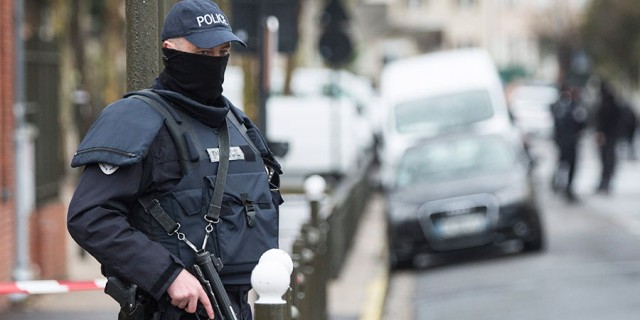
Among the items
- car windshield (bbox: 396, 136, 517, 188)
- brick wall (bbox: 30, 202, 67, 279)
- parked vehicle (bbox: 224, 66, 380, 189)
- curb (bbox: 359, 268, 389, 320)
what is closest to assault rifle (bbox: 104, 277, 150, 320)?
curb (bbox: 359, 268, 389, 320)

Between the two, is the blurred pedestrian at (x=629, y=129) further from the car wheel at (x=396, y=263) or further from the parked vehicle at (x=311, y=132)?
the car wheel at (x=396, y=263)

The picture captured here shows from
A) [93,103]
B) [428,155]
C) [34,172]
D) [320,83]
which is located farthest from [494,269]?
[320,83]

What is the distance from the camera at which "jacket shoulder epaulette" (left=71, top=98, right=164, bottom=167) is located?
183 inches

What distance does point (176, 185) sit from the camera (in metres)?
4.81

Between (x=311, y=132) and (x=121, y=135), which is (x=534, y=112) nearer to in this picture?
(x=311, y=132)

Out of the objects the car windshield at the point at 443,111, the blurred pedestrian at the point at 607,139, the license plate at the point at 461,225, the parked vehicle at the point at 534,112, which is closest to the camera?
the license plate at the point at 461,225

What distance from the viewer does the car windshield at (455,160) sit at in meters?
18.5

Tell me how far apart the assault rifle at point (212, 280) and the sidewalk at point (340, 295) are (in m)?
6.83

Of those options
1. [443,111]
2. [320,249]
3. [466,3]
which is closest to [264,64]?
[320,249]

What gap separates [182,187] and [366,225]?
64.5ft

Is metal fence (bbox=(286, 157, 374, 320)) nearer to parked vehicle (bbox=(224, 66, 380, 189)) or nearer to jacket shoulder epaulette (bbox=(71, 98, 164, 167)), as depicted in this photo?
jacket shoulder epaulette (bbox=(71, 98, 164, 167))

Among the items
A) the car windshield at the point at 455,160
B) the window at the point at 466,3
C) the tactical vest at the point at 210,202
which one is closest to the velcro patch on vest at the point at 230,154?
the tactical vest at the point at 210,202

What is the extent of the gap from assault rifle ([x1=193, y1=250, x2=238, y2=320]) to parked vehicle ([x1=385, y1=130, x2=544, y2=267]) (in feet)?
41.9

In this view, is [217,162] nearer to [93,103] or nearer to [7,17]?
[7,17]
